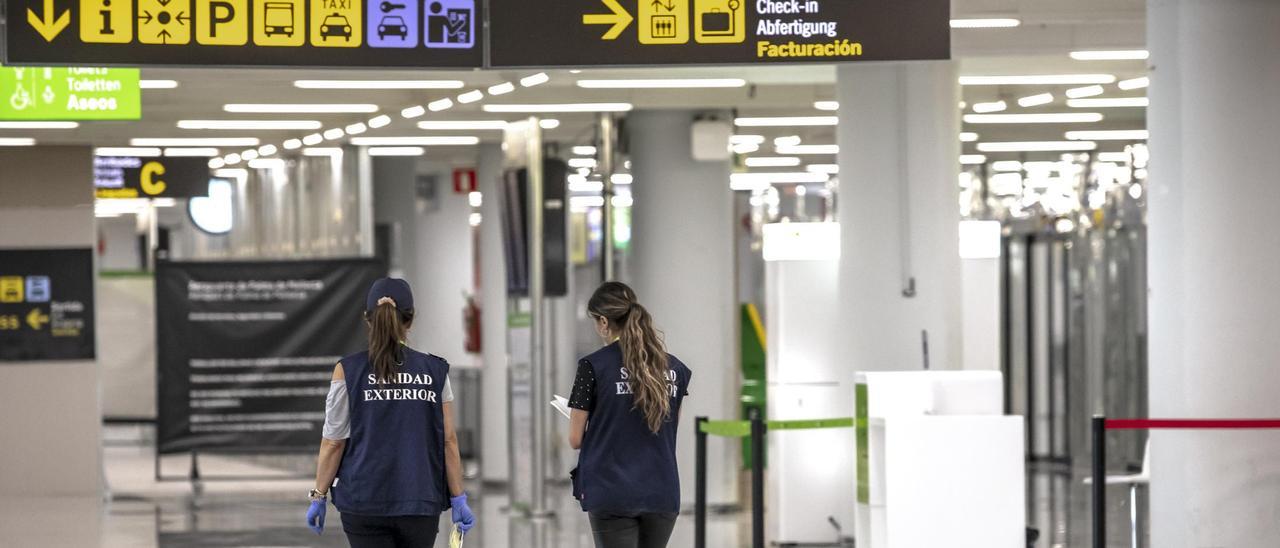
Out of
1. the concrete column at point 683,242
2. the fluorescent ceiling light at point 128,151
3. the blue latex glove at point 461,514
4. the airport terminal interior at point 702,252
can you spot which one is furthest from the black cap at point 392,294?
the fluorescent ceiling light at point 128,151

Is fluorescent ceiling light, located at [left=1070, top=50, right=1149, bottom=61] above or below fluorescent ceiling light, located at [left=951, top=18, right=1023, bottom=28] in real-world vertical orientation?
below

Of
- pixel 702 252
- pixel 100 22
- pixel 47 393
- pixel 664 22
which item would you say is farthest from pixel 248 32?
pixel 47 393

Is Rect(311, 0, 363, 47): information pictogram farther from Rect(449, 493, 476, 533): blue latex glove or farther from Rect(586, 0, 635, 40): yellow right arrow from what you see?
Rect(449, 493, 476, 533): blue latex glove

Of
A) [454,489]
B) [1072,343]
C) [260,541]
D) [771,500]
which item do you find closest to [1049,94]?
[771,500]

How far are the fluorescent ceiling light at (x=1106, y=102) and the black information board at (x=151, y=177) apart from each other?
7.84m

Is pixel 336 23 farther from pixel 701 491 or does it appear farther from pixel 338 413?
pixel 701 491

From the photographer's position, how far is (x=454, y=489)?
640cm

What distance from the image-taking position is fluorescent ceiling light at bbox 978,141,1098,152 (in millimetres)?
18828

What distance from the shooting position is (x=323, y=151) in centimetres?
1878

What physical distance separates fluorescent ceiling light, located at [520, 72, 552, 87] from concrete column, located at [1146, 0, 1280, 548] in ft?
14.8

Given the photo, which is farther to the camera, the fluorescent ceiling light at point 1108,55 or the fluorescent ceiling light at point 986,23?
the fluorescent ceiling light at point 1108,55

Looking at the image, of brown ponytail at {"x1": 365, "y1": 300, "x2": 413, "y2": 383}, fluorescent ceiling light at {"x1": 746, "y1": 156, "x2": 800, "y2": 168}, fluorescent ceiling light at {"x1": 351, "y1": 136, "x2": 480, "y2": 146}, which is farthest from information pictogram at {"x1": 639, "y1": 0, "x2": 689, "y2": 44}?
fluorescent ceiling light at {"x1": 746, "y1": 156, "x2": 800, "y2": 168}

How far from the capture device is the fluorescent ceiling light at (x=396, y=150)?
1888cm

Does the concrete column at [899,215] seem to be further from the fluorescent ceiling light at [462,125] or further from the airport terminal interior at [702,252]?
the fluorescent ceiling light at [462,125]
